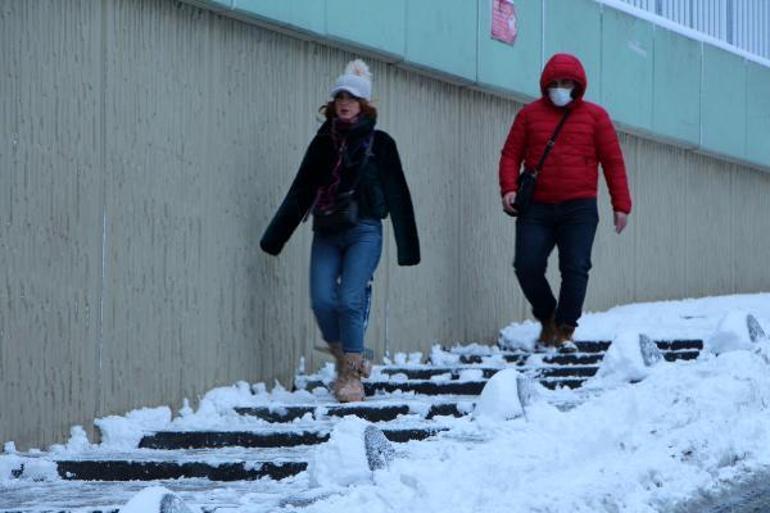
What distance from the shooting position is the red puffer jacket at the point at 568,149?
10117mm

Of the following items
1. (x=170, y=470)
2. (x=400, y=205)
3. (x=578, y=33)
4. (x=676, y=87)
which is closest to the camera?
(x=170, y=470)

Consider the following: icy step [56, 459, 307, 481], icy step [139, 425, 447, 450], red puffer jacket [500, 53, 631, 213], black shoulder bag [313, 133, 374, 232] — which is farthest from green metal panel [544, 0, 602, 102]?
icy step [56, 459, 307, 481]

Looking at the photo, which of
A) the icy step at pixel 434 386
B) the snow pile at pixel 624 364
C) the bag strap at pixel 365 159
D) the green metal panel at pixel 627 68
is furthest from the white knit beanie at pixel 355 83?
the green metal panel at pixel 627 68

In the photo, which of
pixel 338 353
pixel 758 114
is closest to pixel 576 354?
pixel 338 353

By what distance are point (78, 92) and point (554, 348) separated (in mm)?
3791

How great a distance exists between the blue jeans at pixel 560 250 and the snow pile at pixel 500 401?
2.94 metres

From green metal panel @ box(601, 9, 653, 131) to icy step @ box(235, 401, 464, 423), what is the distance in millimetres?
5261

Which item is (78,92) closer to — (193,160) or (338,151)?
(193,160)

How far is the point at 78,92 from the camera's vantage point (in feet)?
24.6

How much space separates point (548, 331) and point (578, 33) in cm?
287

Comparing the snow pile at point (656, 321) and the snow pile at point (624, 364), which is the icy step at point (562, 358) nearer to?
the snow pile at point (656, 321)

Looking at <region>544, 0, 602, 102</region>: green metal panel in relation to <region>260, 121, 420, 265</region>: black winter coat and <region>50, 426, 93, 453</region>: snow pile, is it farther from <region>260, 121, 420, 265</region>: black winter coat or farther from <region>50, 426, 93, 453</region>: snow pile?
<region>50, 426, 93, 453</region>: snow pile

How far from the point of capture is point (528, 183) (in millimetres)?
10148

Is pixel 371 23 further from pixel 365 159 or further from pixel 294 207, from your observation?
pixel 294 207
